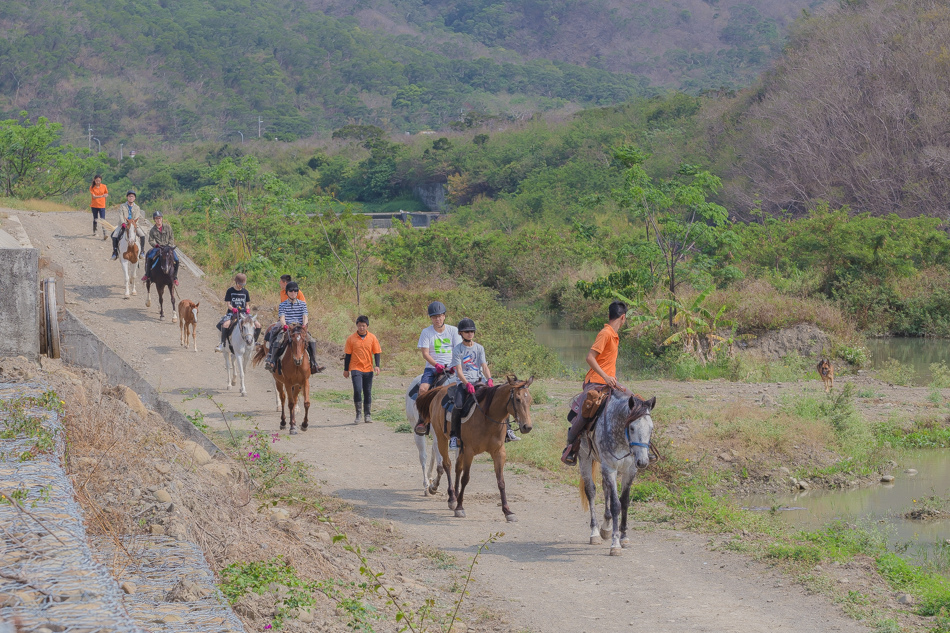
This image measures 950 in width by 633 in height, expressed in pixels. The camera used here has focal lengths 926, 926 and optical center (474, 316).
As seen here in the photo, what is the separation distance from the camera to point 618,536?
9.52 metres

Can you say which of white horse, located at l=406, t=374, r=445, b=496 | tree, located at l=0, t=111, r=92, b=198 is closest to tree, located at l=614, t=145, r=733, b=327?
white horse, located at l=406, t=374, r=445, b=496

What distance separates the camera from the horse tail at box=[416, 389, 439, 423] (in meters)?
11.3

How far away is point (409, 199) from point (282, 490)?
239ft

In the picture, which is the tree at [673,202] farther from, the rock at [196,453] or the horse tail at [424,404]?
the rock at [196,453]

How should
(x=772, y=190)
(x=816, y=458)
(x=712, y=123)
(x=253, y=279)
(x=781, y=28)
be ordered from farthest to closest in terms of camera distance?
(x=781, y=28), (x=712, y=123), (x=772, y=190), (x=253, y=279), (x=816, y=458)

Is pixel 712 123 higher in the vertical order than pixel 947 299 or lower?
higher

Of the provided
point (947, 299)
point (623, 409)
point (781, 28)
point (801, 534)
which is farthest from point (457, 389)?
point (781, 28)

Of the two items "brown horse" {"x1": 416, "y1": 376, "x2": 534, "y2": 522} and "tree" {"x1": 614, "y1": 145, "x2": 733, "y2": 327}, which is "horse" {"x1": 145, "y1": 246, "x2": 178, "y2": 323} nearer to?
"brown horse" {"x1": 416, "y1": 376, "x2": 534, "y2": 522}

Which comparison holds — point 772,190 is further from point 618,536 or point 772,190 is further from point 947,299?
point 618,536

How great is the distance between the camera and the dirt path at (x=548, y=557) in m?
7.84

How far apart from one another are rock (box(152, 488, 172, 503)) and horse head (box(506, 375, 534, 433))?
11.9ft

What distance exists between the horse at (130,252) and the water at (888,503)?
1672 cm

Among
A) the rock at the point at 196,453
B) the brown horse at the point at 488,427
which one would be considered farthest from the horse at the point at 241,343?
the brown horse at the point at 488,427

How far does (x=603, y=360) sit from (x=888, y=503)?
624cm
